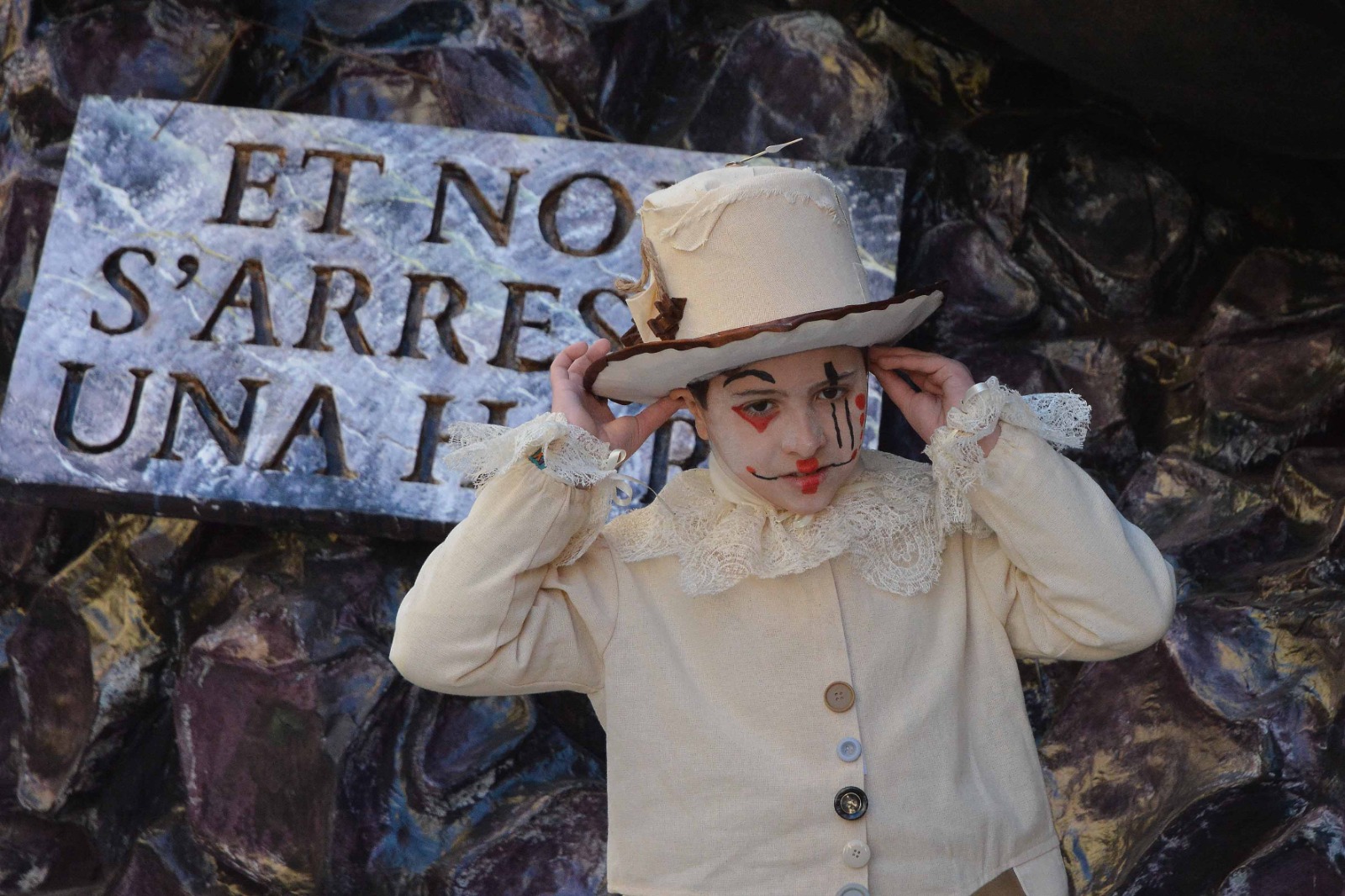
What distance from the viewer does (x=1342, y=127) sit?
3.11 meters

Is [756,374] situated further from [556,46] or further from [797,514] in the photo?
[556,46]

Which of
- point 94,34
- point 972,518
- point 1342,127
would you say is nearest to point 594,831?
point 972,518

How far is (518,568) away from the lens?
77.5 inches

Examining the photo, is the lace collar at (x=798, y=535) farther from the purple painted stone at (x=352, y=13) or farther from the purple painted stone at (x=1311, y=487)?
the purple painted stone at (x=352, y=13)

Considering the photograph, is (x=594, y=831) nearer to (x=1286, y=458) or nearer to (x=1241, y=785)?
(x=1241, y=785)

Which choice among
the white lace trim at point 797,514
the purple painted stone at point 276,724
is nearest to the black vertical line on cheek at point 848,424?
the white lace trim at point 797,514

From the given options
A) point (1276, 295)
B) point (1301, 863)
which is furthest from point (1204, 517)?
point (1301, 863)

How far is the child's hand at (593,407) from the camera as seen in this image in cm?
206

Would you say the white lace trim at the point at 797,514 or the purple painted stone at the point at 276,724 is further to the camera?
the purple painted stone at the point at 276,724

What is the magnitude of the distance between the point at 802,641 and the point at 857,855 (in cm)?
31

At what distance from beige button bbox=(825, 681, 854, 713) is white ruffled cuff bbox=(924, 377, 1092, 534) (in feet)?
0.96

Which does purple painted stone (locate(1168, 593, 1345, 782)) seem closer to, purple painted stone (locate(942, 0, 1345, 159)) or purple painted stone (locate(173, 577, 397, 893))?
purple painted stone (locate(942, 0, 1345, 159))

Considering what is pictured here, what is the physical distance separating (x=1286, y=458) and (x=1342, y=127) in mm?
777

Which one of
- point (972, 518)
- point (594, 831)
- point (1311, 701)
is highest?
point (972, 518)
